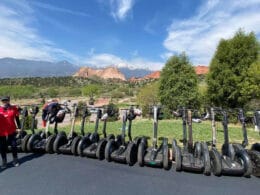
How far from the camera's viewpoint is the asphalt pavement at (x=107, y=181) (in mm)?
3549

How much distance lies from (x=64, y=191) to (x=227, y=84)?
42.7 ft

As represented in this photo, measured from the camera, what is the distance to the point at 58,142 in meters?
5.42

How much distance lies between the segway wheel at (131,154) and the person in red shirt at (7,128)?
7.40 feet

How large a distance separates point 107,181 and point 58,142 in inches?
80.2

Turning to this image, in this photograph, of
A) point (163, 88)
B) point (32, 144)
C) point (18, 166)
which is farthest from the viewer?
point (163, 88)

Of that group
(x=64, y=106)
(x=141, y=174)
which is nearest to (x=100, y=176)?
(x=141, y=174)

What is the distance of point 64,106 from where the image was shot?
21.4 feet

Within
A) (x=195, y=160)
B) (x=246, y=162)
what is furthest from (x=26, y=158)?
(x=246, y=162)

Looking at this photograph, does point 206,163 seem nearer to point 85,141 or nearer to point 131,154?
point 131,154

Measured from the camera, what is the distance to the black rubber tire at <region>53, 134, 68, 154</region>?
534 centimetres

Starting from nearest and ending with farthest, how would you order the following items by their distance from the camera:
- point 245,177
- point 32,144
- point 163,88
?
point 245,177
point 32,144
point 163,88

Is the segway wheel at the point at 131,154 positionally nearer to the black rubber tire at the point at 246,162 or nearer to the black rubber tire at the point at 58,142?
the black rubber tire at the point at 58,142

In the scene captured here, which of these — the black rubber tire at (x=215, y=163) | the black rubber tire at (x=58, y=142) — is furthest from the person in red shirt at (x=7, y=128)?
the black rubber tire at (x=215, y=163)

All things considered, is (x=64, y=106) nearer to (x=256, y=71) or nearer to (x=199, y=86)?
(x=256, y=71)
